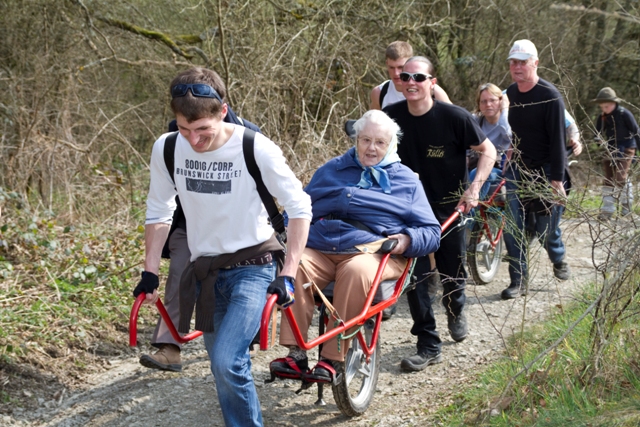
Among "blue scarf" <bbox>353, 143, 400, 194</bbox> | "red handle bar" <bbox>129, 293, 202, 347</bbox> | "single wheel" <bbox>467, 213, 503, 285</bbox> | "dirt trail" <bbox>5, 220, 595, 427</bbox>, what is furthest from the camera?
"single wheel" <bbox>467, 213, 503, 285</bbox>

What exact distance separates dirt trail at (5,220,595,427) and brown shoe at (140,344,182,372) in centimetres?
20

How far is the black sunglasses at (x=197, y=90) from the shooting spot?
3.50 meters

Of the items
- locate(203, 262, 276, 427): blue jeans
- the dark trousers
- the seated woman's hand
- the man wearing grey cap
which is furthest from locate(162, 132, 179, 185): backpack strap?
the man wearing grey cap

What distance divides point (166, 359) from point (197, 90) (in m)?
2.05

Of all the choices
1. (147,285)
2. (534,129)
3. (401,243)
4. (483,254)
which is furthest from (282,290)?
(483,254)

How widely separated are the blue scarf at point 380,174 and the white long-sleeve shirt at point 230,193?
1088mm

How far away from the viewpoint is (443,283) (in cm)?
554

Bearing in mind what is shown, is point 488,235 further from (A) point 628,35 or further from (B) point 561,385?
(A) point 628,35

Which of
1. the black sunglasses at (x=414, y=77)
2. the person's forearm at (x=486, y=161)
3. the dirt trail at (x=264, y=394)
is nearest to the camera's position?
the dirt trail at (x=264, y=394)

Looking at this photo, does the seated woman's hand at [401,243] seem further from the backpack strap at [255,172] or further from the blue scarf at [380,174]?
the backpack strap at [255,172]

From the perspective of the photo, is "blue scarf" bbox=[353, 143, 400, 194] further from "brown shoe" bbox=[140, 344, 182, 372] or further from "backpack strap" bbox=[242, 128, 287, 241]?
"brown shoe" bbox=[140, 344, 182, 372]

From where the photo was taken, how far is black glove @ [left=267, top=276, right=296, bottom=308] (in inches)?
137

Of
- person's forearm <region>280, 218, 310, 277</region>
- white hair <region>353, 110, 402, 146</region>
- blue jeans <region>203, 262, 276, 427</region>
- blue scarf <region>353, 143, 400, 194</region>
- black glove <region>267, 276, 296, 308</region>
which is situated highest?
white hair <region>353, 110, 402, 146</region>

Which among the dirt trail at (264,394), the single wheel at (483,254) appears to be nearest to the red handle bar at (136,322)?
the dirt trail at (264,394)
